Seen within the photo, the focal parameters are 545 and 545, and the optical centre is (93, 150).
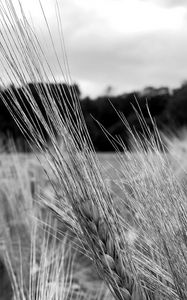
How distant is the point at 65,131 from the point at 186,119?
34.6ft

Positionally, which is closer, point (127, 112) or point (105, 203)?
point (105, 203)

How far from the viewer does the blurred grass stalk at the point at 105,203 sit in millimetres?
941

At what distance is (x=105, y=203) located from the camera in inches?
38.5

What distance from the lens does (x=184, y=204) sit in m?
1.08

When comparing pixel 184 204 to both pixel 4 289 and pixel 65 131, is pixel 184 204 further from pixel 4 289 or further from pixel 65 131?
pixel 4 289

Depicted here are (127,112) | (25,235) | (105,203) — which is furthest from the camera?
(127,112)

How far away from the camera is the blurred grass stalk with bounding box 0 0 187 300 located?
941mm

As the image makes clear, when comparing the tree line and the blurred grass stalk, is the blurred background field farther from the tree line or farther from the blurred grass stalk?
the tree line

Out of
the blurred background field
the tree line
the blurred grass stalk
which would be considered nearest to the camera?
the blurred grass stalk

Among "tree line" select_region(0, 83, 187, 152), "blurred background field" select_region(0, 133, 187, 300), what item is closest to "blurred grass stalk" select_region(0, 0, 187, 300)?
"blurred background field" select_region(0, 133, 187, 300)

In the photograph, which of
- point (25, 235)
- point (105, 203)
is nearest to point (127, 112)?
point (25, 235)

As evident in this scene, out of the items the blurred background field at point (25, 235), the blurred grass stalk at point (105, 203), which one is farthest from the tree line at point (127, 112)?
the blurred grass stalk at point (105, 203)

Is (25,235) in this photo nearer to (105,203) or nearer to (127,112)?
(105,203)

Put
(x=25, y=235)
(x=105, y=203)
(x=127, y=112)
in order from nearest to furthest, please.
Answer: (x=105, y=203) < (x=25, y=235) < (x=127, y=112)
